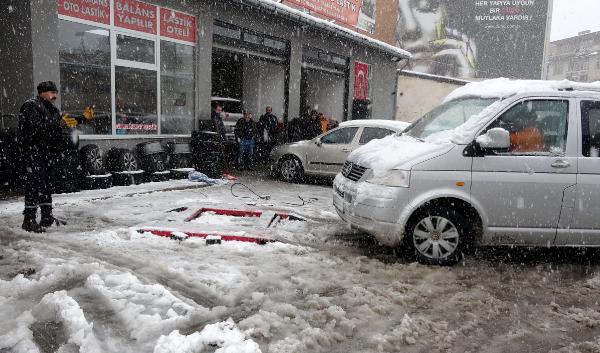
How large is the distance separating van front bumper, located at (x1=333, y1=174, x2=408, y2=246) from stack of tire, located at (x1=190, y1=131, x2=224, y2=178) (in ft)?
20.3

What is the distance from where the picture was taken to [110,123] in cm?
1028

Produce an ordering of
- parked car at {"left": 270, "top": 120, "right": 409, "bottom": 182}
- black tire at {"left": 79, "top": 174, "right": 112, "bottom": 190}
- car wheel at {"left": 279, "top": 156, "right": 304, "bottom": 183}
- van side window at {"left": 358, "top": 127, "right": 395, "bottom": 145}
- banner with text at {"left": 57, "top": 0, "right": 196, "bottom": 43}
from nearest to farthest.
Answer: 1. black tire at {"left": 79, "top": 174, "right": 112, "bottom": 190}
2. banner with text at {"left": 57, "top": 0, "right": 196, "bottom": 43}
3. van side window at {"left": 358, "top": 127, "right": 395, "bottom": 145}
4. parked car at {"left": 270, "top": 120, "right": 409, "bottom": 182}
5. car wheel at {"left": 279, "top": 156, "right": 304, "bottom": 183}

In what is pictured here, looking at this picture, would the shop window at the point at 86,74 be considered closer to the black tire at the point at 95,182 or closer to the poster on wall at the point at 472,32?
the black tire at the point at 95,182

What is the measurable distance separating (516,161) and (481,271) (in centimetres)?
125

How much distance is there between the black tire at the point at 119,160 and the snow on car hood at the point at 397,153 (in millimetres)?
5523

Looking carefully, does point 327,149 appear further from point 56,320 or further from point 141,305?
point 56,320

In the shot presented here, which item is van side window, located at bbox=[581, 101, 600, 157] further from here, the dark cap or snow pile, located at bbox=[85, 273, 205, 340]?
the dark cap

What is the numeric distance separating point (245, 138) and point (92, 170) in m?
5.31

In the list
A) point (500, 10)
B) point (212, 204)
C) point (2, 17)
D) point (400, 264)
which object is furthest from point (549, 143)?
point (500, 10)

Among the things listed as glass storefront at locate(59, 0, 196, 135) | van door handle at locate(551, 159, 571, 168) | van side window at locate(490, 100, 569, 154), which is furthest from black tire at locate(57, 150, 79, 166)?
van door handle at locate(551, 159, 571, 168)

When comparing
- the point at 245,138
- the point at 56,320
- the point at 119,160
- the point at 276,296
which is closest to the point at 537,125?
the point at 276,296

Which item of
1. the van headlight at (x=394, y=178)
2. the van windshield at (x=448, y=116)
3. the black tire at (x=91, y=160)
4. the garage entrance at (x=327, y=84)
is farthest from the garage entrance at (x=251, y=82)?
the van headlight at (x=394, y=178)

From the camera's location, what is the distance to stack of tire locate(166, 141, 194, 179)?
1077 cm

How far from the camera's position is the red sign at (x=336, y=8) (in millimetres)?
15953
